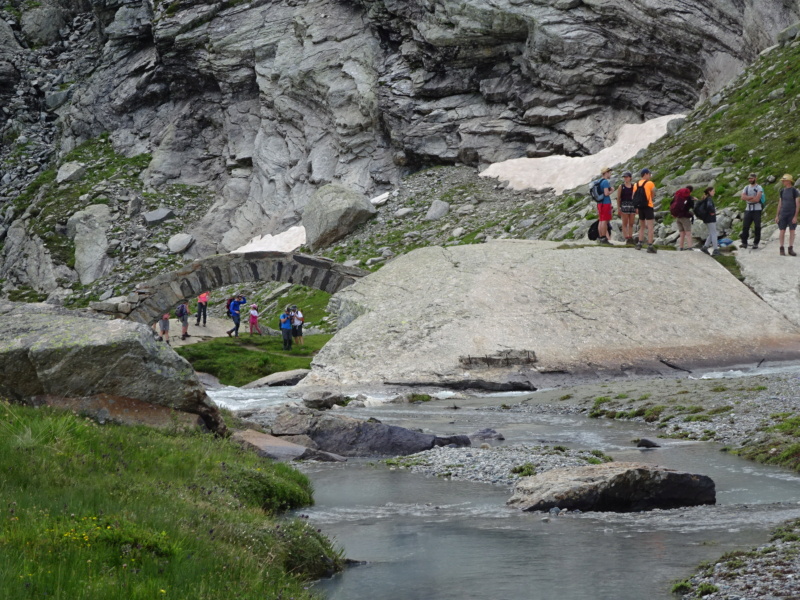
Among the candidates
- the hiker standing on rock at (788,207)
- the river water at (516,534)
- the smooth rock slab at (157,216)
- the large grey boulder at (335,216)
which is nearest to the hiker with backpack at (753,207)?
the hiker standing on rock at (788,207)

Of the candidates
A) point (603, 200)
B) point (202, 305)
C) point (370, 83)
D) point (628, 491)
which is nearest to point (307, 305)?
point (202, 305)

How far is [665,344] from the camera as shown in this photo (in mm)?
28859

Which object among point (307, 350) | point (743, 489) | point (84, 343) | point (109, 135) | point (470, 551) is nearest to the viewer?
point (470, 551)

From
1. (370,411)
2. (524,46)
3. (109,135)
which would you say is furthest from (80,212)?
(370,411)

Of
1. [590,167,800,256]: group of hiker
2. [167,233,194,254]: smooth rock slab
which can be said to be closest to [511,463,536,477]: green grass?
[590,167,800,256]: group of hiker

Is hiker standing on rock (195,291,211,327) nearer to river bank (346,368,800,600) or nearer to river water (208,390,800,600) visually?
river bank (346,368,800,600)

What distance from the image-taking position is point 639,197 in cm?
3341

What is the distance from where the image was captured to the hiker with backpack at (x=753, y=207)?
32.3 m

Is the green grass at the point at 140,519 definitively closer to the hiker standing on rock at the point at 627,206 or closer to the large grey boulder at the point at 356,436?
the large grey boulder at the point at 356,436

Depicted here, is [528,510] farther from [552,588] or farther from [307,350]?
[307,350]

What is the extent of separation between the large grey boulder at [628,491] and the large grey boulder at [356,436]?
5.62 metres

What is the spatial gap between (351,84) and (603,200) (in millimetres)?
45866

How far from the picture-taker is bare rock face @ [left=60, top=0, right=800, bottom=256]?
207ft

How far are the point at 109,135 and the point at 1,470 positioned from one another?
93381 mm
